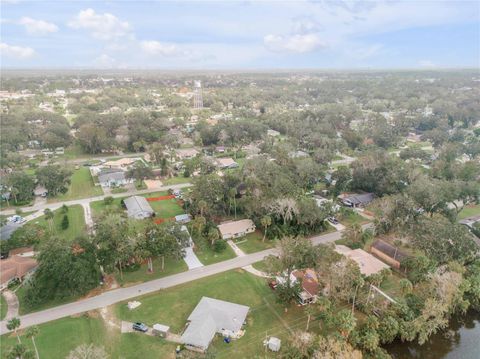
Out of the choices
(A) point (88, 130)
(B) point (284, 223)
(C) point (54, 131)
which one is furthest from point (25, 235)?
(C) point (54, 131)

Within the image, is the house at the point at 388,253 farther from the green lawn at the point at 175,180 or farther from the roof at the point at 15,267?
the roof at the point at 15,267

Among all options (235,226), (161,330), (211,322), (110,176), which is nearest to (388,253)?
(235,226)

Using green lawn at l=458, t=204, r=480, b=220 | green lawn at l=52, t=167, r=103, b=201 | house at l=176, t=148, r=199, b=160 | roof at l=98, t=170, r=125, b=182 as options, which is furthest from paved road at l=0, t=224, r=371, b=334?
house at l=176, t=148, r=199, b=160

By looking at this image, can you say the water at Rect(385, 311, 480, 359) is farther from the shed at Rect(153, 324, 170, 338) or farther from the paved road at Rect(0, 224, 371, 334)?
the shed at Rect(153, 324, 170, 338)

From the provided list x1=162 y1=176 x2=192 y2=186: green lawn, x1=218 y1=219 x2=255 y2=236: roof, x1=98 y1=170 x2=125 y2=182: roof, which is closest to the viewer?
x1=218 y1=219 x2=255 y2=236: roof

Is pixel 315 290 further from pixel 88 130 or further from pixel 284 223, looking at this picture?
pixel 88 130

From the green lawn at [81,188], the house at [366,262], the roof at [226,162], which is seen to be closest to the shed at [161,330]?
the house at [366,262]
